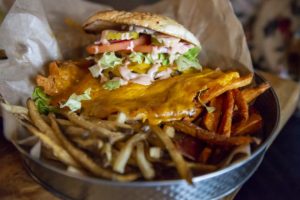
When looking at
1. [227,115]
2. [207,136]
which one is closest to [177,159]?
[207,136]

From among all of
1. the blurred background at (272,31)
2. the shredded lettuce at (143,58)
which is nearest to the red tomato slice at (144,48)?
the shredded lettuce at (143,58)

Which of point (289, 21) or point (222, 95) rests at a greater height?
point (222, 95)

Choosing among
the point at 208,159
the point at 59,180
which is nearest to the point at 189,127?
the point at 208,159

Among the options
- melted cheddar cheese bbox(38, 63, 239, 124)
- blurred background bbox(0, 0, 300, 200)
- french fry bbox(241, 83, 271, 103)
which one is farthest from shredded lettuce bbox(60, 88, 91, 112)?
blurred background bbox(0, 0, 300, 200)

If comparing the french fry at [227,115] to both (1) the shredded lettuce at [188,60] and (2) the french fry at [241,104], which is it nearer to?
(2) the french fry at [241,104]

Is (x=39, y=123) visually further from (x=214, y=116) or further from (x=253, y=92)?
(x=253, y=92)

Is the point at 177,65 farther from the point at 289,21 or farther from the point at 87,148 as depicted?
the point at 289,21

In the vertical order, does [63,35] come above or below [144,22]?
below
